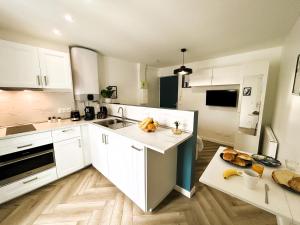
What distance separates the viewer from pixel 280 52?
2588 mm

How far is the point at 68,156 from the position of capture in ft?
6.72

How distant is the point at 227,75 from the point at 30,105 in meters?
4.16

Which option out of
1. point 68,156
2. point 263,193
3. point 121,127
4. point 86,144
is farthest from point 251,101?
point 68,156

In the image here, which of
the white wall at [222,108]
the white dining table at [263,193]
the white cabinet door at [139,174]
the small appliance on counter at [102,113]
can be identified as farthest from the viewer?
the white wall at [222,108]

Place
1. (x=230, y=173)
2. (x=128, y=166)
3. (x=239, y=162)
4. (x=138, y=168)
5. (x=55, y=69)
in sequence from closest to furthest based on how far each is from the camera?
1. (x=230, y=173)
2. (x=239, y=162)
3. (x=138, y=168)
4. (x=128, y=166)
5. (x=55, y=69)

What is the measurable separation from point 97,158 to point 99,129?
1.91 ft

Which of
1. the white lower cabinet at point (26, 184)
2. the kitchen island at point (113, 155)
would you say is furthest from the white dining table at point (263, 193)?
the white lower cabinet at point (26, 184)

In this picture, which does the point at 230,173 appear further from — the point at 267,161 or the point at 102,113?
the point at 102,113

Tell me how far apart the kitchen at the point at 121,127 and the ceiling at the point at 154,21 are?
0.7 inches

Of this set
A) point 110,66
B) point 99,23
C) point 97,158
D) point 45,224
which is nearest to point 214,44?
point 99,23

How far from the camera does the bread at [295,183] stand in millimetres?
701

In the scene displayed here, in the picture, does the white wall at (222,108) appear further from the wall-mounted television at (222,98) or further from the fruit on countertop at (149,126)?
the fruit on countertop at (149,126)

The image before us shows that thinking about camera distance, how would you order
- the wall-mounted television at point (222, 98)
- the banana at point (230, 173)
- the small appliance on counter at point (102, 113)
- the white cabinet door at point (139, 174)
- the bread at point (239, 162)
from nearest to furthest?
the banana at point (230, 173), the bread at point (239, 162), the white cabinet door at point (139, 174), the small appliance on counter at point (102, 113), the wall-mounted television at point (222, 98)

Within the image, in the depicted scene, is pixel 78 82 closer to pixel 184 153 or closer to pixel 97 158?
pixel 97 158
